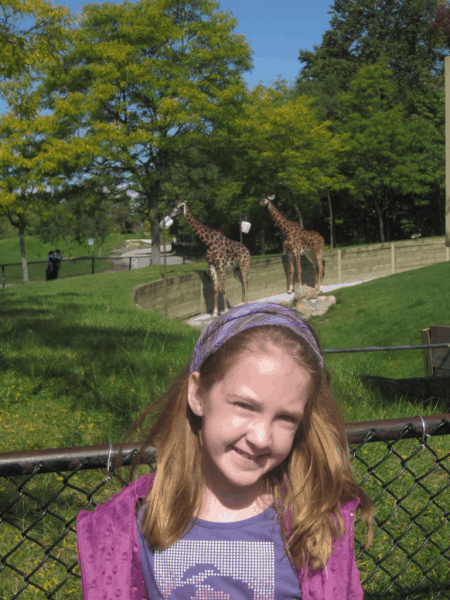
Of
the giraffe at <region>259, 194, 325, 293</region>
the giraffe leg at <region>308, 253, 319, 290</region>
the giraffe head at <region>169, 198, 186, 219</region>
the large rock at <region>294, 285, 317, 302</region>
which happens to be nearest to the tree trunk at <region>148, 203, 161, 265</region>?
the giraffe at <region>259, 194, 325, 293</region>

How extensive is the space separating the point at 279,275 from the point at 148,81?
970 cm

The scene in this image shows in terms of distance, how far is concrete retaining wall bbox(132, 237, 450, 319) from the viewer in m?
15.1

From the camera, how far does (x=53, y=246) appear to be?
58.0m

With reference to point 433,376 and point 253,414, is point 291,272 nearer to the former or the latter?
point 433,376

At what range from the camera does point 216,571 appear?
140cm

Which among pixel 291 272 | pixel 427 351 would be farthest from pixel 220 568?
pixel 291 272

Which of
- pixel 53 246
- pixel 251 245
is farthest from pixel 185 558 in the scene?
pixel 53 246

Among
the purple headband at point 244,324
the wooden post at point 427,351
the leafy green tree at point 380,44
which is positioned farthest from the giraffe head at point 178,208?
the leafy green tree at point 380,44

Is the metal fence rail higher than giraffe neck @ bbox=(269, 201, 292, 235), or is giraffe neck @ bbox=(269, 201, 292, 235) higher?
giraffe neck @ bbox=(269, 201, 292, 235)

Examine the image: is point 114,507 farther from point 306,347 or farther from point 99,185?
point 99,185

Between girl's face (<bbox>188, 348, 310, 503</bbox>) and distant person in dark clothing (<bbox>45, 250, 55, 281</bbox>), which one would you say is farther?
distant person in dark clothing (<bbox>45, 250, 55, 281</bbox>)

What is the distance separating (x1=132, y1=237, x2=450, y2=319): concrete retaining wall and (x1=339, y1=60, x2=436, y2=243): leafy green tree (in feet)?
17.1

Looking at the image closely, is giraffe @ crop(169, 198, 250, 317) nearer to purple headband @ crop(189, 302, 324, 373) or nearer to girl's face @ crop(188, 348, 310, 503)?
purple headband @ crop(189, 302, 324, 373)

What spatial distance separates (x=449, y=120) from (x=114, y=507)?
3.03 m
